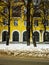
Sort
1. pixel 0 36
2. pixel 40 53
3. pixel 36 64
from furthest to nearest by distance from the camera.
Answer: pixel 0 36 → pixel 40 53 → pixel 36 64

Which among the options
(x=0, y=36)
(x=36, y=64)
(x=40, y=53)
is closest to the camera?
(x=36, y=64)

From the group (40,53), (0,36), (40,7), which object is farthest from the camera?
(0,36)

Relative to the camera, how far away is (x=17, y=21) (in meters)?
72.4

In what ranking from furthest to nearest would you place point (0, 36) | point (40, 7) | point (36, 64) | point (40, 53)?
point (0, 36) → point (40, 7) → point (40, 53) → point (36, 64)

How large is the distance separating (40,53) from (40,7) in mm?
9710

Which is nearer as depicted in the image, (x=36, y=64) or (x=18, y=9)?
(x=36, y=64)

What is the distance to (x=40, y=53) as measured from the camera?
20.1 m

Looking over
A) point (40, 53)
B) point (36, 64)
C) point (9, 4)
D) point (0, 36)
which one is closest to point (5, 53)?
point (40, 53)

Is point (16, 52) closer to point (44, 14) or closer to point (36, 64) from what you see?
point (36, 64)

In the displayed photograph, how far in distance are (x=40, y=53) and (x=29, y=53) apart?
0.95 metres

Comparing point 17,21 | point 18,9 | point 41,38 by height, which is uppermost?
point 18,9

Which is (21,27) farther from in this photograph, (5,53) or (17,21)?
(5,53)

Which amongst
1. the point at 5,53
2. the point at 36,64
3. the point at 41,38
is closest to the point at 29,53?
the point at 5,53

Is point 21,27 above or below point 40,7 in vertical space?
below
